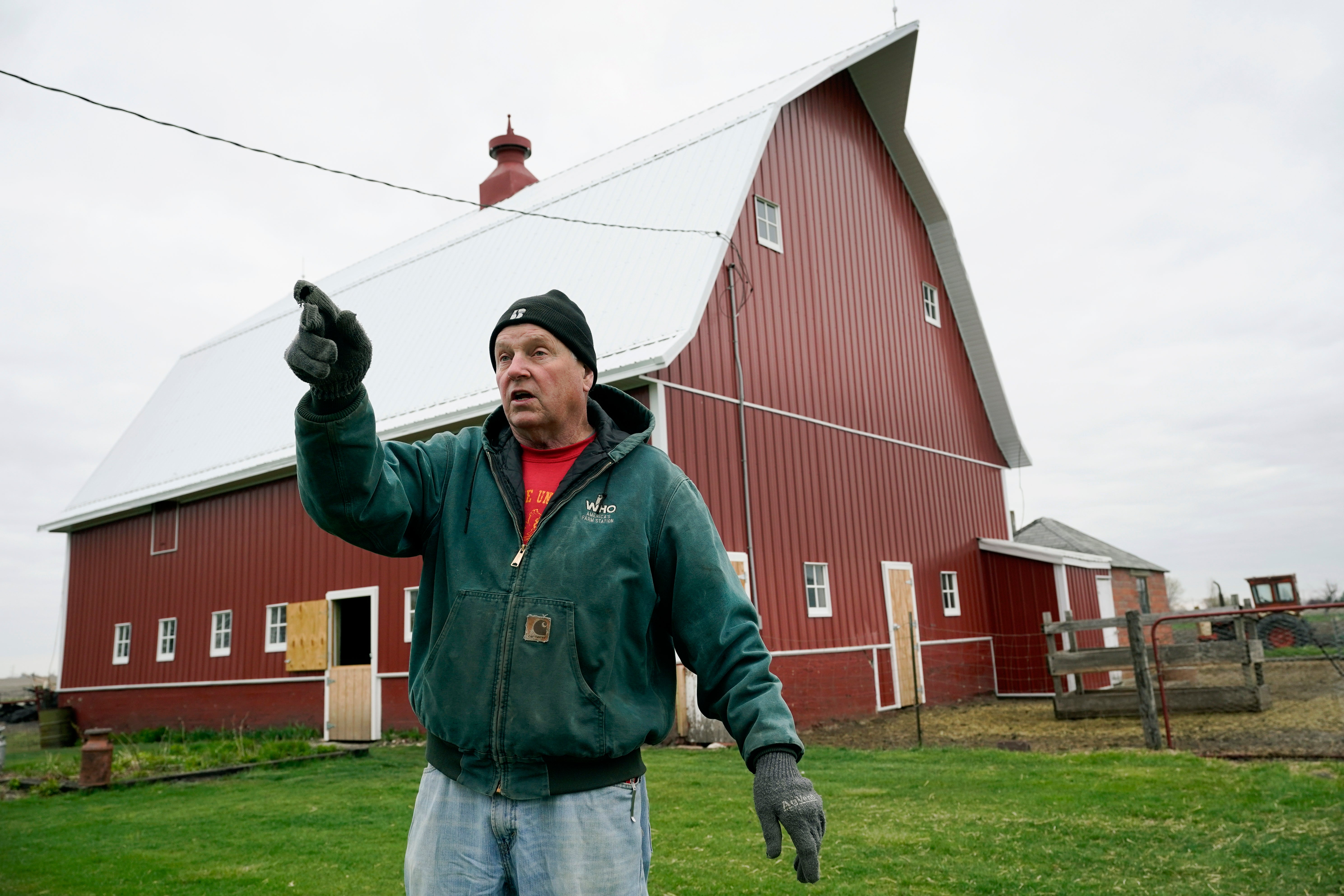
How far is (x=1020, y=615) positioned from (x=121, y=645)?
1579 cm

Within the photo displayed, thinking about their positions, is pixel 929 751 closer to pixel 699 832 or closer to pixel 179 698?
pixel 699 832

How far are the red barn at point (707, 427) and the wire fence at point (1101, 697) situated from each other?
0.65 feet

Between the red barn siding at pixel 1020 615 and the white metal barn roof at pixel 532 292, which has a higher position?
the white metal barn roof at pixel 532 292

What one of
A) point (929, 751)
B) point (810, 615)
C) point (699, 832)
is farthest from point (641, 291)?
point (699, 832)

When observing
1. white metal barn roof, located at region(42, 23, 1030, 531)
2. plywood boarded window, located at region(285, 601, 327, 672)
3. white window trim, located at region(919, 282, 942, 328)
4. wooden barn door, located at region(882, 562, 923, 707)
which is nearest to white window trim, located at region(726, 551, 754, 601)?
white metal barn roof, located at region(42, 23, 1030, 531)

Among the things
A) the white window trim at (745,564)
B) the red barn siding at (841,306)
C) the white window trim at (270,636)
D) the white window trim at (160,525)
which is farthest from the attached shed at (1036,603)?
the white window trim at (160,525)

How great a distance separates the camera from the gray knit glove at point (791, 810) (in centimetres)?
208

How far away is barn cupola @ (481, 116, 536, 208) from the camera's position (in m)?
19.9

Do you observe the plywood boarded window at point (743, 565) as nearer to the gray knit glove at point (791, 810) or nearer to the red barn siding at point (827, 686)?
the red barn siding at point (827, 686)

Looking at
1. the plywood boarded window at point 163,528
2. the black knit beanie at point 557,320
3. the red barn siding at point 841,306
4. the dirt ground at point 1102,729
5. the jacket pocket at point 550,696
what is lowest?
the dirt ground at point 1102,729

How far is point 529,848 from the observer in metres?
2.17

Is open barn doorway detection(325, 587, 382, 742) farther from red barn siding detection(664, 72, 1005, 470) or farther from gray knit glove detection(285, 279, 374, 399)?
gray knit glove detection(285, 279, 374, 399)

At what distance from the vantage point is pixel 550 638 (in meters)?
2.23

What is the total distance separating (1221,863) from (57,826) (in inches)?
308
